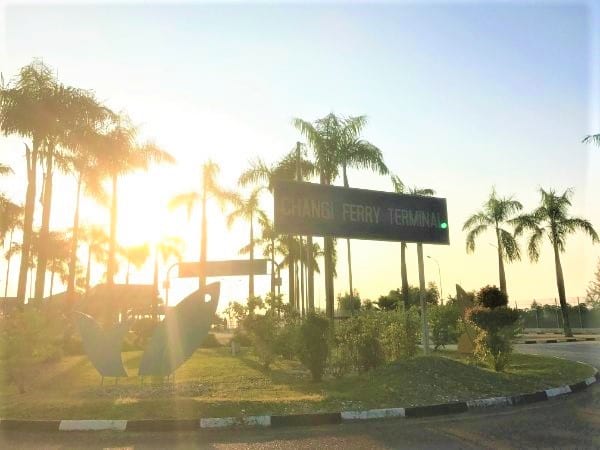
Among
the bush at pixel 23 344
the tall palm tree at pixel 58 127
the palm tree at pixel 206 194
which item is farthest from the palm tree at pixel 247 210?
the bush at pixel 23 344

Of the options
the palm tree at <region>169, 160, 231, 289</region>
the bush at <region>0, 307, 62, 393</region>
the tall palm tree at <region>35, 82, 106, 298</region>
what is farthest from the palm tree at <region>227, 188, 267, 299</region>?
the bush at <region>0, 307, 62, 393</region>

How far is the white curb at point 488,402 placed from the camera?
9.42 m

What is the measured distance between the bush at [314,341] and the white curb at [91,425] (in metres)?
5.37

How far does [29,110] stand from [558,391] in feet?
70.7

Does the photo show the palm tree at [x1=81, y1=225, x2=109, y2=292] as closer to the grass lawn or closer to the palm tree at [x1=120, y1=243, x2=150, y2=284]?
the palm tree at [x1=120, y1=243, x2=150, y2=284]

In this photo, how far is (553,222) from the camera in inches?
1308

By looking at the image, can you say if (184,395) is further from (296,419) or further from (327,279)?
(327,279)

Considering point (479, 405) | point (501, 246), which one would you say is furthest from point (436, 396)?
point (501, 246)

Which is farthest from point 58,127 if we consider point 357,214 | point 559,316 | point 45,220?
point 559,316

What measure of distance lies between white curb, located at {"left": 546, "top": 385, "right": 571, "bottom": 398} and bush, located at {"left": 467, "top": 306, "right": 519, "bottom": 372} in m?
2.44

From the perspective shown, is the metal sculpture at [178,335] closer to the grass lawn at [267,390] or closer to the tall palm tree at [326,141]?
the grass lawn at [267,390]

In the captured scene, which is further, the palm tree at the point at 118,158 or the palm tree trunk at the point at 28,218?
the palm tree at the point at 118,158

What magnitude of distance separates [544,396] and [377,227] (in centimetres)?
551

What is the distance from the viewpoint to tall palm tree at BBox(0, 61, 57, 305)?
2145 centimetres
